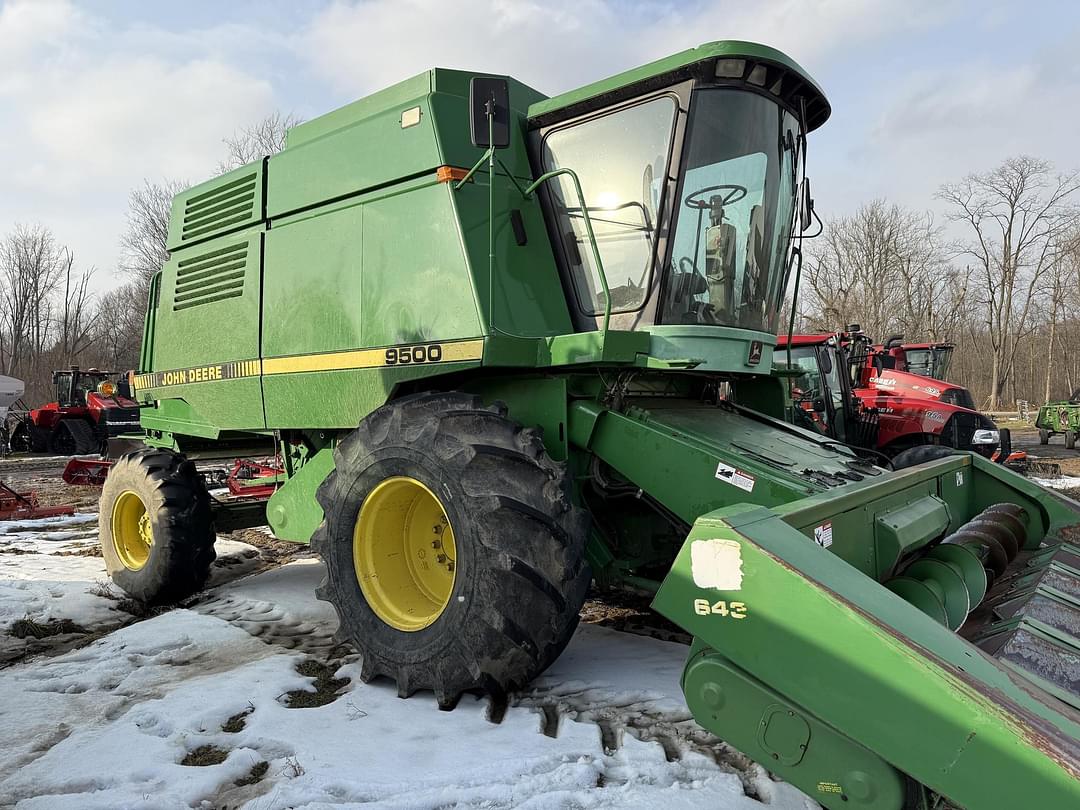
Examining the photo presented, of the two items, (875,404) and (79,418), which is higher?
(875,404)

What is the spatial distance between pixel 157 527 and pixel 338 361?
6.43 ft

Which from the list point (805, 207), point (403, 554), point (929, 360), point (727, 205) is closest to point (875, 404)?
point (929, 360)

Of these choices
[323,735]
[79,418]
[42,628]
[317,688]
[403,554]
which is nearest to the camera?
[323,735]

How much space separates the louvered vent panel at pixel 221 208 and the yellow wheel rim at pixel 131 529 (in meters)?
2.00

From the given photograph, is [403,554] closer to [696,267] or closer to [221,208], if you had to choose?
[696,267]

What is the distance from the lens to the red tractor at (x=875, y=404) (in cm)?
980

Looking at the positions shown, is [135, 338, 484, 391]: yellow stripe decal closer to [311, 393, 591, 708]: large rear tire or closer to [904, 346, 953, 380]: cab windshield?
[311, 393, 591, 708]: large rear tire

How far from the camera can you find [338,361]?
13.6 feet

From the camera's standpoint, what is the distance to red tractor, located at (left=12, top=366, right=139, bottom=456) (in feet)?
58.9

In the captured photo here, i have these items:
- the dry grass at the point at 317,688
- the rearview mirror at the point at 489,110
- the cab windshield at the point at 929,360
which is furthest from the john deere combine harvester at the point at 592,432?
the cab windshield at the point at 929,360

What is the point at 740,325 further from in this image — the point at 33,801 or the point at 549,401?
the point at 33,801

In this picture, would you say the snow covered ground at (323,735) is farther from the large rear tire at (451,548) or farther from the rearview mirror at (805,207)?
the rearview mirror at (805,207)

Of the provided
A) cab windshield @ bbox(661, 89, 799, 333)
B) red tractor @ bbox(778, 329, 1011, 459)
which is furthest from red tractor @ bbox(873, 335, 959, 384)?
cab windshield @ bbox(661, 89, 799, 333)

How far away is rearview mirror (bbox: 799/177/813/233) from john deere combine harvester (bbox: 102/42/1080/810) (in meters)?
0.02
